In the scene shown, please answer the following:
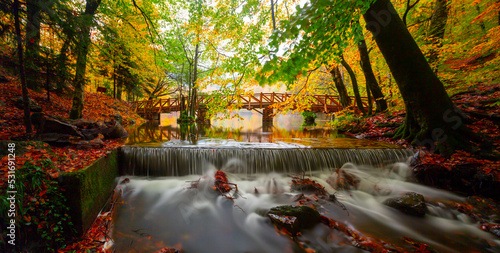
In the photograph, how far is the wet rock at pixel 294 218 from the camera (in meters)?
2.69

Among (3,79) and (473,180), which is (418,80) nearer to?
(473,180)

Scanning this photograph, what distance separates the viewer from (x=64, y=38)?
4.18 m

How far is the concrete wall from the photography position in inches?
85.4

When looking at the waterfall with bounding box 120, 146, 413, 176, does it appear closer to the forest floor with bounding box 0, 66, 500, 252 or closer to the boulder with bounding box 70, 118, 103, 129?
the forest floor with bounding box 0, 66, 500, 252

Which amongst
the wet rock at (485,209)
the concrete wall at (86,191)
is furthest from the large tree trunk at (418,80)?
the concrete wall at (86,191)

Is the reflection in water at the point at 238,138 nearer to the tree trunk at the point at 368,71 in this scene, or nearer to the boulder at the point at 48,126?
the boulder at the point at 48,126

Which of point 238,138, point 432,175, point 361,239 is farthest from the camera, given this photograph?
point 238,138

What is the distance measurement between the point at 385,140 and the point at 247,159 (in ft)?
18.0

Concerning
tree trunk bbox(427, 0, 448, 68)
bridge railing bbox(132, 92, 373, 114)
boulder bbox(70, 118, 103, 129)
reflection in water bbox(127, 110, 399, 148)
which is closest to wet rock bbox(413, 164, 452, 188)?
reflection in water bbox(127, 110, 399, 148)

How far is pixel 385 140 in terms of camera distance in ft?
22.6

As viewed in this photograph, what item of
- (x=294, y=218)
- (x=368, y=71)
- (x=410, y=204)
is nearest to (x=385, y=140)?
(x=368, y=71)

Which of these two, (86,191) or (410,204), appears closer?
(86,191)

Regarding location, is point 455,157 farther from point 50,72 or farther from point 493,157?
point 50,72

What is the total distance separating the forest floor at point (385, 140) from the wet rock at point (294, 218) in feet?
7.81
